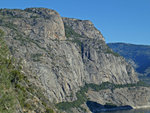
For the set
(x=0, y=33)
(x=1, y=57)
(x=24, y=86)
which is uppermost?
(x=0, y=33)

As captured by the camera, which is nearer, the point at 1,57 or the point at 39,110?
the point at 39,110

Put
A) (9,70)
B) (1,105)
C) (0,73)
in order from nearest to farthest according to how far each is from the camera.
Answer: (1,105)
(0,73)
(9,70)

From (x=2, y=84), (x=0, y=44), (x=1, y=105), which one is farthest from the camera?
(x=0, y=44)

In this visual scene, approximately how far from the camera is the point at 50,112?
12950 cm

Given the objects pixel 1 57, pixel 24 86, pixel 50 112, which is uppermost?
pixel 1 57

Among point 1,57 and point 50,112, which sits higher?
point 1,57

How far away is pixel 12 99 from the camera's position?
10019cm

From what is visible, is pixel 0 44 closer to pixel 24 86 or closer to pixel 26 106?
pixel 24 86

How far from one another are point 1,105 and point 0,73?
21254mm

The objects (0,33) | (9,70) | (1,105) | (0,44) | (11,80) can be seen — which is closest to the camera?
(1,105)

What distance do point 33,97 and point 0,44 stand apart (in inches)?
1352

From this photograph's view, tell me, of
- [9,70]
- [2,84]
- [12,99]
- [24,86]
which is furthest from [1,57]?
[12,99]

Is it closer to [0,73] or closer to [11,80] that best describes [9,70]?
[11,80]

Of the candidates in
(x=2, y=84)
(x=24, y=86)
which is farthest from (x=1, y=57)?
(x=2, y=84)
